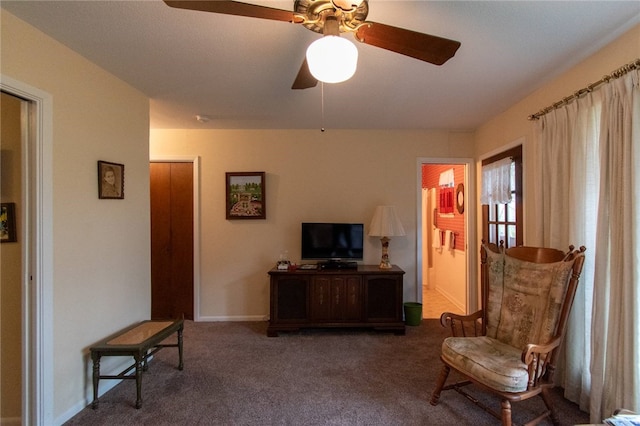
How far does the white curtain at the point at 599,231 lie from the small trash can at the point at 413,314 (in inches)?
60.2

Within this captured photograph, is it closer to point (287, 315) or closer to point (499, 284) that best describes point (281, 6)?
point (499, 284)

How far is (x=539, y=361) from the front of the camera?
72.1 inches

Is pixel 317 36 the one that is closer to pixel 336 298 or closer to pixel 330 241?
pixel 330 241

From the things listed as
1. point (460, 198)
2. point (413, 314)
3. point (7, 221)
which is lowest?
point (413, 314)

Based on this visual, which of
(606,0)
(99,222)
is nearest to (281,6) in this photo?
(606,0)

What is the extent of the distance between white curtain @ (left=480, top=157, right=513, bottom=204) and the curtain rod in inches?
24.2

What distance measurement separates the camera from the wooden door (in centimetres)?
393

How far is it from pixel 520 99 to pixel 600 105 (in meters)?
1.00

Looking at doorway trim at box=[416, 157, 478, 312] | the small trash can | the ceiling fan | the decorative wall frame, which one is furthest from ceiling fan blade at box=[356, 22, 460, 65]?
the decorative wall frame

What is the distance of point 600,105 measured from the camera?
2000 millimetres

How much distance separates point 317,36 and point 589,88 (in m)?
1.84

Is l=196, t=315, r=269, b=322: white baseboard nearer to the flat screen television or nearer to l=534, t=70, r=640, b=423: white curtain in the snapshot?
the flat screen television

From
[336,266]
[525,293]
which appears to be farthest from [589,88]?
[336,266]

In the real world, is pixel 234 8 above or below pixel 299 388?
above
